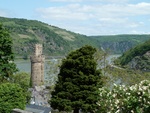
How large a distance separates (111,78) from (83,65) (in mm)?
11372

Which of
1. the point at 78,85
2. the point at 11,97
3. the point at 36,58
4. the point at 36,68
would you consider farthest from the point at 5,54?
the point at 36,68

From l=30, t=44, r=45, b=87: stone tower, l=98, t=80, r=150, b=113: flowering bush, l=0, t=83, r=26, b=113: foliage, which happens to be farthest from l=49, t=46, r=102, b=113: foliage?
l=30, t=44, r=45, b=87: stone tower

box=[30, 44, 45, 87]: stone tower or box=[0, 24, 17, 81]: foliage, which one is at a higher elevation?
box=[0, 24, 17, 81]: foliage

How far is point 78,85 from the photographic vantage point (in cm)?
2925

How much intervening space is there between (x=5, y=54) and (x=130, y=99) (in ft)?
81.9

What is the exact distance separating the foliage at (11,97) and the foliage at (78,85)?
259 cm

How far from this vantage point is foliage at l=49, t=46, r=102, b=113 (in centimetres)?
2873

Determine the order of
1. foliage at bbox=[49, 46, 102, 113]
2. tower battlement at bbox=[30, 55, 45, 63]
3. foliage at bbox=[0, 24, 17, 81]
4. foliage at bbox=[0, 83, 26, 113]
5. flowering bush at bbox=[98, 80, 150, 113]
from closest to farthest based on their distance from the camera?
flowering bush at bbox=[98, 80, 150, 113] → foliage at bbox=[0, 83, 26, 113] → foliage at bbox=[49, 46, 102, 113] → foliage at bbox=[0, 24, 17, 81] → tower battlement at bbox=[30, 55, 45, 63]

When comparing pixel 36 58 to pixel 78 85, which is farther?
pixel 36 58

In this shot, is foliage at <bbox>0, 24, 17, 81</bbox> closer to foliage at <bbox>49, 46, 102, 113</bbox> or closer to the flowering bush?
foliage at <bbox>49, 46, 102, 113</bbox>

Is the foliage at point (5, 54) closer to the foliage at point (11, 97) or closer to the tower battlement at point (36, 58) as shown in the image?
the foliage at point (11, 97)

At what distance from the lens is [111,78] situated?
131 ft

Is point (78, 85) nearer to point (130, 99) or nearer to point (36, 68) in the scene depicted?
point (130, 99)

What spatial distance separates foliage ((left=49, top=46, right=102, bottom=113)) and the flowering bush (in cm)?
1171
